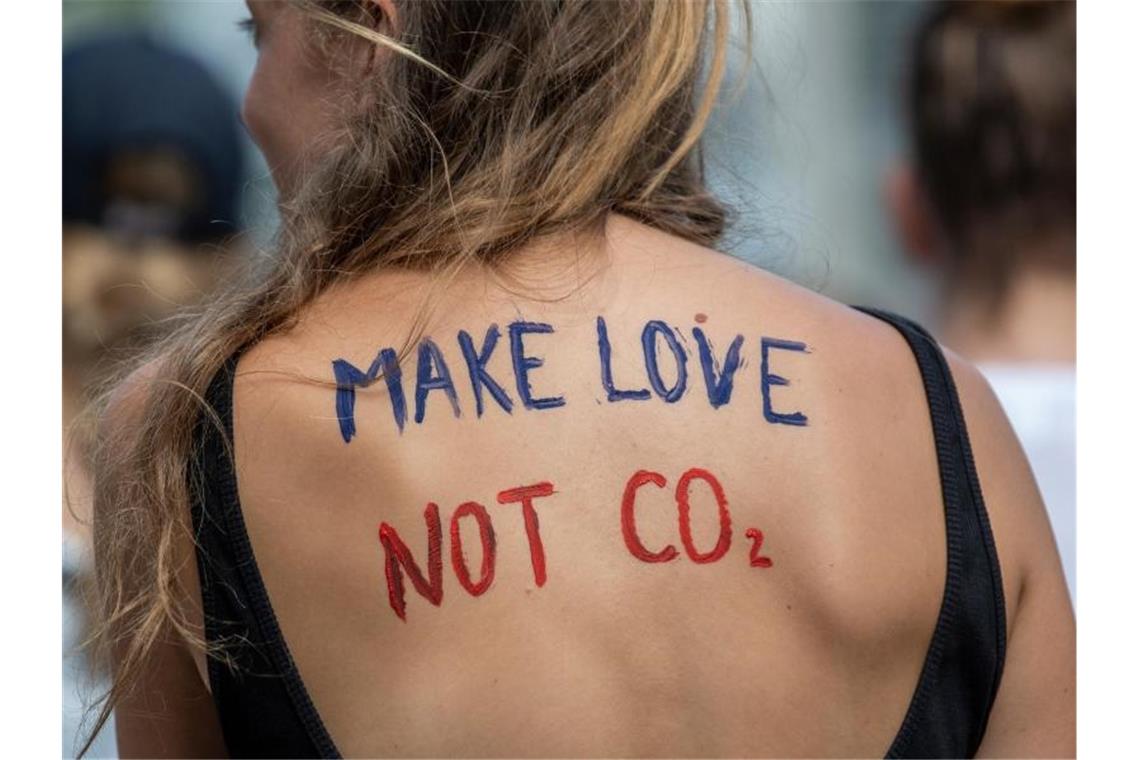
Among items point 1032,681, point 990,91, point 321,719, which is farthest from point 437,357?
point 990,91

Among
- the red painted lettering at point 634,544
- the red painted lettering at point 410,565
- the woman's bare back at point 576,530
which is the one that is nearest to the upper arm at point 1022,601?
the woman's bare back at point 576,530

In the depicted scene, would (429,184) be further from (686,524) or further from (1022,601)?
(1022,601)

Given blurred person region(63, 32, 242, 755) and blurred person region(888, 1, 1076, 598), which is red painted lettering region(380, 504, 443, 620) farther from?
blurred person region(63, 32, 242, 755)

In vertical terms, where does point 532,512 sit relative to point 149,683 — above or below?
above

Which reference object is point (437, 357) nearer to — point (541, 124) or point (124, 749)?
point (541, 124)

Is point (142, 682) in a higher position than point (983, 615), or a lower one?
lower

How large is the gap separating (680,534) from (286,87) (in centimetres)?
72

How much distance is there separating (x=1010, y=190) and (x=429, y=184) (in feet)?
6.49

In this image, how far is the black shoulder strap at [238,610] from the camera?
4.77 feet

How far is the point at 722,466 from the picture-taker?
145 cm

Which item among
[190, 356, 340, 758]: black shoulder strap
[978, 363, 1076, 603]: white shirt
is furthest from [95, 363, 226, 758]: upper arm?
[978, 363, 1076, 603]: white shirt

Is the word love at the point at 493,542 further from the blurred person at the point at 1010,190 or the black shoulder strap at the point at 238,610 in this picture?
the blurred person at the point at 1010,190

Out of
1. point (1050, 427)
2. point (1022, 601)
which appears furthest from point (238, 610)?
point (1050, 427)

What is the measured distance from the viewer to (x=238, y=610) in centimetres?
147
